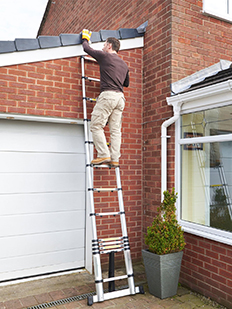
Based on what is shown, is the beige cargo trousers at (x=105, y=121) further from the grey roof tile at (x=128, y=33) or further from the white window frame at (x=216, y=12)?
A: the white window frame at (x=216, y=12)

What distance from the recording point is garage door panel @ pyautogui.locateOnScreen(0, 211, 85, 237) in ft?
13.8

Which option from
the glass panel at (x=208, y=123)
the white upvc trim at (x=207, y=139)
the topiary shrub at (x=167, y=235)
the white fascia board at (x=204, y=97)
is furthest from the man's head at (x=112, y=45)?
the topiary shrub at (x=167, y=235)

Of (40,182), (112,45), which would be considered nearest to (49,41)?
(112,45)

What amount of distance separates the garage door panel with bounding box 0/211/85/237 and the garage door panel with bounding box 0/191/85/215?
8 centimetres

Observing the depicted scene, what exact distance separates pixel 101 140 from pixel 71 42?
1599 millimetres

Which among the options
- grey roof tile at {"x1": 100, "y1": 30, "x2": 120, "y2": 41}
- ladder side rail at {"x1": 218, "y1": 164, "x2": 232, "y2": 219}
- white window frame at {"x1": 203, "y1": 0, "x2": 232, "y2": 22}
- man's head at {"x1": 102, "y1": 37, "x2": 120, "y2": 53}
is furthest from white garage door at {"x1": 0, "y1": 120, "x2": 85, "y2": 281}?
white window frame at {"x1": 203, "y1": 0, "x2": 232, "y2": 22}

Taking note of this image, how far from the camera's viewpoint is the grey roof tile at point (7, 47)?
3856 millimetres

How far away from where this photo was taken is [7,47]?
3.90m

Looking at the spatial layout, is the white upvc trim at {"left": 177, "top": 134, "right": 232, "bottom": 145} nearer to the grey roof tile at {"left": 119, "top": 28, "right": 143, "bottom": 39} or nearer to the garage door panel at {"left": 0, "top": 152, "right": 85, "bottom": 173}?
the garage door panel at {"left": 0, "top": 152, "right": 85, "bottom": 173}

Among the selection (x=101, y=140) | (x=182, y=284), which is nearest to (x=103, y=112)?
(x=101, y=140)

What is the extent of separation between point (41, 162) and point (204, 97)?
2.48 metres

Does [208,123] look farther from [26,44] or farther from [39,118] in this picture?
[26,44]

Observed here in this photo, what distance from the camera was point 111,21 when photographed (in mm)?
6023

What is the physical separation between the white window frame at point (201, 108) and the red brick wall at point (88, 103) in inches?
31.0
